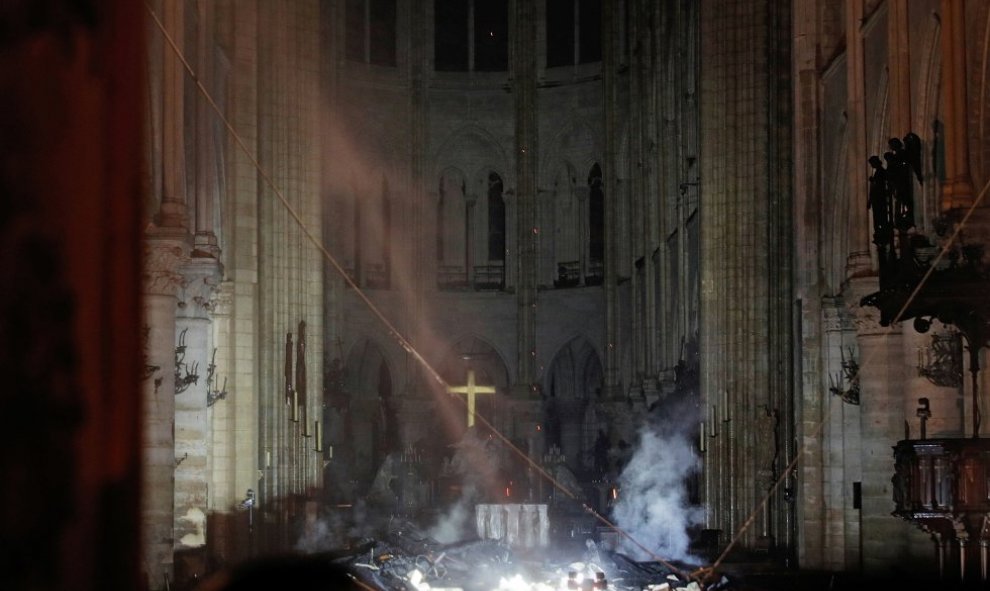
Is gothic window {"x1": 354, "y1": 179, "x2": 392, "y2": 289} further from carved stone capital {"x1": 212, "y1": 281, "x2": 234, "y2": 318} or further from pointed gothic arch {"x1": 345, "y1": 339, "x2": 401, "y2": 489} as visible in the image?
carved stone capital {"x1": 212, "y1": 281, "x2": 234, "y2": 318}

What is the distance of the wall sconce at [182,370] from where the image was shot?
18297 millimetres

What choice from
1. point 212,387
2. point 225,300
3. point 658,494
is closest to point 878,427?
point 212,387

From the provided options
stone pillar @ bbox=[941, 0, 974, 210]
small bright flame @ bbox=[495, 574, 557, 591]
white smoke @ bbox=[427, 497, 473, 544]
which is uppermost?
stone pillar @ bbox=[941, 0, 974, 210]

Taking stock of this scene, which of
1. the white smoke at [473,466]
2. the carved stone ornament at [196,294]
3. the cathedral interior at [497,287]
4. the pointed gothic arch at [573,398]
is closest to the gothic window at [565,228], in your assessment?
the cathedral interior at [497,287]

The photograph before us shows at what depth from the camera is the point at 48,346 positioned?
2.47 ft

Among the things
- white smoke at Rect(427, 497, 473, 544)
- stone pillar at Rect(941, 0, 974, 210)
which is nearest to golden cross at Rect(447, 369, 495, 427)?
white smoke at Rect(427, 497, 473, 544)

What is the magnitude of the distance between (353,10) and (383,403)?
38.1ft

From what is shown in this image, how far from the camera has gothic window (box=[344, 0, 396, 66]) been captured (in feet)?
143

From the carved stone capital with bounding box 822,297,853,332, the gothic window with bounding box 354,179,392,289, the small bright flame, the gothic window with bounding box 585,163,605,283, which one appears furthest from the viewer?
the gothic window with bounding box 585,163,605,283

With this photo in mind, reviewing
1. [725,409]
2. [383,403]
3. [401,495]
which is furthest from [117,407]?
[383,403]

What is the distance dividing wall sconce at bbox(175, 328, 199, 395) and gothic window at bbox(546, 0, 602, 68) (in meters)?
27.5

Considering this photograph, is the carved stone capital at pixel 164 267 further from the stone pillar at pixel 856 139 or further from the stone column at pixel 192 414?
the stone pillar at pixel 856 139

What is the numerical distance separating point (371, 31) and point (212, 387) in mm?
24737

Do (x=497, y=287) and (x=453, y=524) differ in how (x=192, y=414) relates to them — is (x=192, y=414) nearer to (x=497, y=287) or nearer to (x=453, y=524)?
(x=453, y=524)
